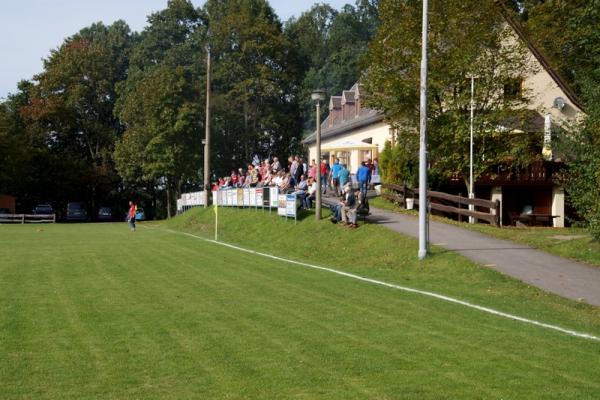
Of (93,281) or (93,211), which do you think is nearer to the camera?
(93,281)

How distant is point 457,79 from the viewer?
113ft

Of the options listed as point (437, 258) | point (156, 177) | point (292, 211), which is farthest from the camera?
point (156, 177)

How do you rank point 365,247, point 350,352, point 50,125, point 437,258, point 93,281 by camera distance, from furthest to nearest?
point 50,125 < point 365,247 < point 437,258 < point 93,281 < point 350,352

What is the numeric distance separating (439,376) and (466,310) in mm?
5113

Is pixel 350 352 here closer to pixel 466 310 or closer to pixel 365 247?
pixel 466 310

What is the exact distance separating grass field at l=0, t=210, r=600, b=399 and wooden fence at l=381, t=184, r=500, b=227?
28.3 feet

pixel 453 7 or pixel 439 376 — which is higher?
pixel 453 7

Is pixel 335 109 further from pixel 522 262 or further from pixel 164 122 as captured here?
pixel 522 262

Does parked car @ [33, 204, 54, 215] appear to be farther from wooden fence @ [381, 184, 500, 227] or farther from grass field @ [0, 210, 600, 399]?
grass field @ [0, 210, 600, 399]

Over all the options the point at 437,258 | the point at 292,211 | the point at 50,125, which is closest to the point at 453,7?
the point at 292,211

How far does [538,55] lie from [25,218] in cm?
4527

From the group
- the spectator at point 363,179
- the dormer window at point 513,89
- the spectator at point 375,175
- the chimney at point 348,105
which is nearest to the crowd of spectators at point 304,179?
the spectator at point 363,179

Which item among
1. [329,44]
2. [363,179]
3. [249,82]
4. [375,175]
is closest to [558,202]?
[375,175]

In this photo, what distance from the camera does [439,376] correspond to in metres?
8.38
